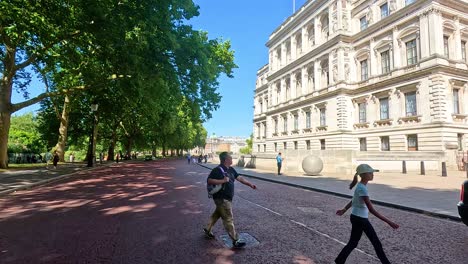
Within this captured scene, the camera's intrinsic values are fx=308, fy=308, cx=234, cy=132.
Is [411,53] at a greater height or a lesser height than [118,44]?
greater

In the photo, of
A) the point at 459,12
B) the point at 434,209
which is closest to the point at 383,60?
the point at 459,12

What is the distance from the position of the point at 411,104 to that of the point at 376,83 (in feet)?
17.4

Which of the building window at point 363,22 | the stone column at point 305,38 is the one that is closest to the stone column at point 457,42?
the building window at point 363,22

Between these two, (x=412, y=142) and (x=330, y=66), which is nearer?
(x=412, y=142)

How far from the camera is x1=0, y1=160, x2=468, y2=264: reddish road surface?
16.4ft

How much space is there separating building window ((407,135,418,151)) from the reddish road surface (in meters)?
26.5

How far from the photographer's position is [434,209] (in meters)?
9.05

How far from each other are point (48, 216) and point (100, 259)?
4310 mm

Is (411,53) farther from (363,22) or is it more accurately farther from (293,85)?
(293,85)

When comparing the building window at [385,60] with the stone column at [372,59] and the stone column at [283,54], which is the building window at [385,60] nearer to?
the stone column at [372,59]

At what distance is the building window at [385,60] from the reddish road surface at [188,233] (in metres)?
31.8

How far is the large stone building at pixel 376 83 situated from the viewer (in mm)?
29391

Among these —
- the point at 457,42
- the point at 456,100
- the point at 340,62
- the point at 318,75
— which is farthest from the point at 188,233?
the point at 318,75

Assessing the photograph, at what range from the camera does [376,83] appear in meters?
37.2
